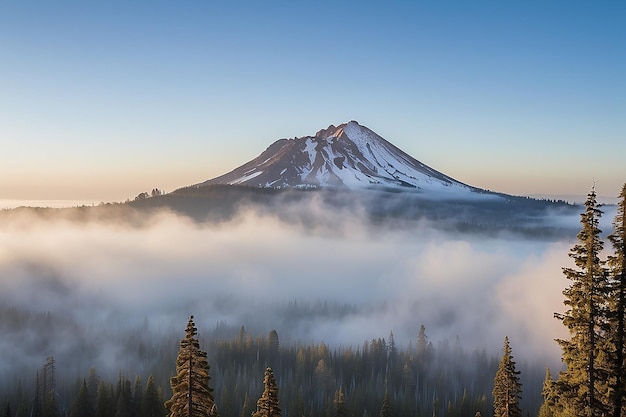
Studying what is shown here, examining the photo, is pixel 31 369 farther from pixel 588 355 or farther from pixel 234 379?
pixel 588 355

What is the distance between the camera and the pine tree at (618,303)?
64.2 feet

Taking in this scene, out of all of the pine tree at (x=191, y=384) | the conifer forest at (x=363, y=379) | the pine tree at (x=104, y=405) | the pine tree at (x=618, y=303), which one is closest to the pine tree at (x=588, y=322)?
the conifer forest at (x=363, y=379)

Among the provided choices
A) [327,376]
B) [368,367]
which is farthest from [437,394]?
[327,376]

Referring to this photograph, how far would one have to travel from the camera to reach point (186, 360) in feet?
85.7

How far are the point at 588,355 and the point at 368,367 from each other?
163992mm

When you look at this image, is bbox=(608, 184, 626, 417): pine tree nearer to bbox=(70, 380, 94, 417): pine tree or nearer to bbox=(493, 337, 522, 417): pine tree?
bbox=(493, 337, 522, 417): pine tree

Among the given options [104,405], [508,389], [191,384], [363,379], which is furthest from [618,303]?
[363,379]

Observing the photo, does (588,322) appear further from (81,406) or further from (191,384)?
(81,406)

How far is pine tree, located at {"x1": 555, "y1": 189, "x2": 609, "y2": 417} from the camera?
65.2 feet

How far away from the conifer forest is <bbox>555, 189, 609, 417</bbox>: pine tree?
0.04 metres

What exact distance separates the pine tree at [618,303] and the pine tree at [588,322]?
34 cm

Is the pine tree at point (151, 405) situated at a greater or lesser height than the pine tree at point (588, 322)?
lesser

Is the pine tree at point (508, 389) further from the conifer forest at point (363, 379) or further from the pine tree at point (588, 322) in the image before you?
the pine tree at point (588, 322)

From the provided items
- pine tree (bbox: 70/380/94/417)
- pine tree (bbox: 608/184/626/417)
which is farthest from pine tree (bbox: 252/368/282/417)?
pine tree (bbox: 70/380/94/417)
